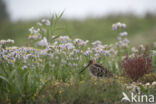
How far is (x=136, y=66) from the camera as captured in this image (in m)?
6.11

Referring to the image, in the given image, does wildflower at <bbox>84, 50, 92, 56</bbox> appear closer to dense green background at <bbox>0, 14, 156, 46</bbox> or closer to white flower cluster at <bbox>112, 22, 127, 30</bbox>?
white flower cluster at <bbox>112, 22, 127, 30</bbox>

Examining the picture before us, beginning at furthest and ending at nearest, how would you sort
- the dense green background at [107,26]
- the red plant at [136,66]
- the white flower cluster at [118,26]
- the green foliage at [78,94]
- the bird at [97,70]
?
1. the dense green background at [107,26]
2. the white flower cluster at [118,26]
3. the red plant at [136,66]
4. the bird at [97,70]
5. the green foliage at [78,94]

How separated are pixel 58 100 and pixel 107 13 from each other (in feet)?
52.5

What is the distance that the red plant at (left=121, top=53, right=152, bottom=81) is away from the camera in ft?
20.1

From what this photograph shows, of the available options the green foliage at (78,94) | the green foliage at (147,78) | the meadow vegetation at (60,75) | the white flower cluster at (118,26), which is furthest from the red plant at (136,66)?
the green foliage at (78,94)

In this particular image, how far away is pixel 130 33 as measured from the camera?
56.4ft

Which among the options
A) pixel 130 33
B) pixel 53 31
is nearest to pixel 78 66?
pixel 53 31

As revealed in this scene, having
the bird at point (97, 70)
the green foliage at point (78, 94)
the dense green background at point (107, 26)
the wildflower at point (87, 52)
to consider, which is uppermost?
the dense green background at point (107, 26)

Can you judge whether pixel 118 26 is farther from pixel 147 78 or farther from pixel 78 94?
pixel 78 94

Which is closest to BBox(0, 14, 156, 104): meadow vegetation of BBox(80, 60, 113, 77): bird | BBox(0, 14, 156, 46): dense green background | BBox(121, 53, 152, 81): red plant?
BBox(121, 53, 152, 81): red plant

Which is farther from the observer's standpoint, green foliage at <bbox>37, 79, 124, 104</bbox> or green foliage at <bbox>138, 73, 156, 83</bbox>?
green foliage at <bbox>138, 73, 156, 83</bbox>

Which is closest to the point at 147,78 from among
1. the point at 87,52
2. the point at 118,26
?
the point at 118,26

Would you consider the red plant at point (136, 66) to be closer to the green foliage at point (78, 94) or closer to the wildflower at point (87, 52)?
the wildflower at point (87, 52)

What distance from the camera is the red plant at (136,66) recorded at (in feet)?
20.1
